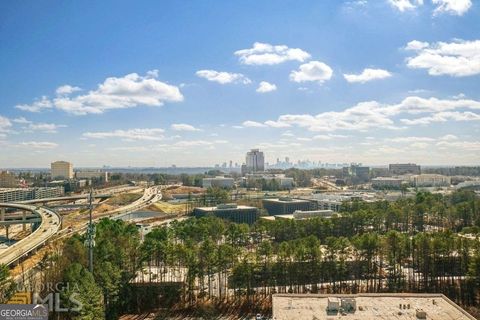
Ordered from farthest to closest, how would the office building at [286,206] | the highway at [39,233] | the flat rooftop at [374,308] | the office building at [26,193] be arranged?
the office building at [26,193], the office building at [286,206], the highway at [39,233], the flat rooftop at [374,308]

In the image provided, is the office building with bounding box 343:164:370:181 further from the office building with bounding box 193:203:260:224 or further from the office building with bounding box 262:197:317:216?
the office building with bounding box 193:203:260:224

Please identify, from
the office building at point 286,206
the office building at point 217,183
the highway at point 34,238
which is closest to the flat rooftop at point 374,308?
the highway at point 34,238

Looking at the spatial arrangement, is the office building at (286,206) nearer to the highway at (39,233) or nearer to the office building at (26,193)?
the highway at (39,233)

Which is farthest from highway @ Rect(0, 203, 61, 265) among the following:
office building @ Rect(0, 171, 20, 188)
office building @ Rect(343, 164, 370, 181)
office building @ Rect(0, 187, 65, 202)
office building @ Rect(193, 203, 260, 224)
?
office building @ Rect(343, 164, 370, 181)
